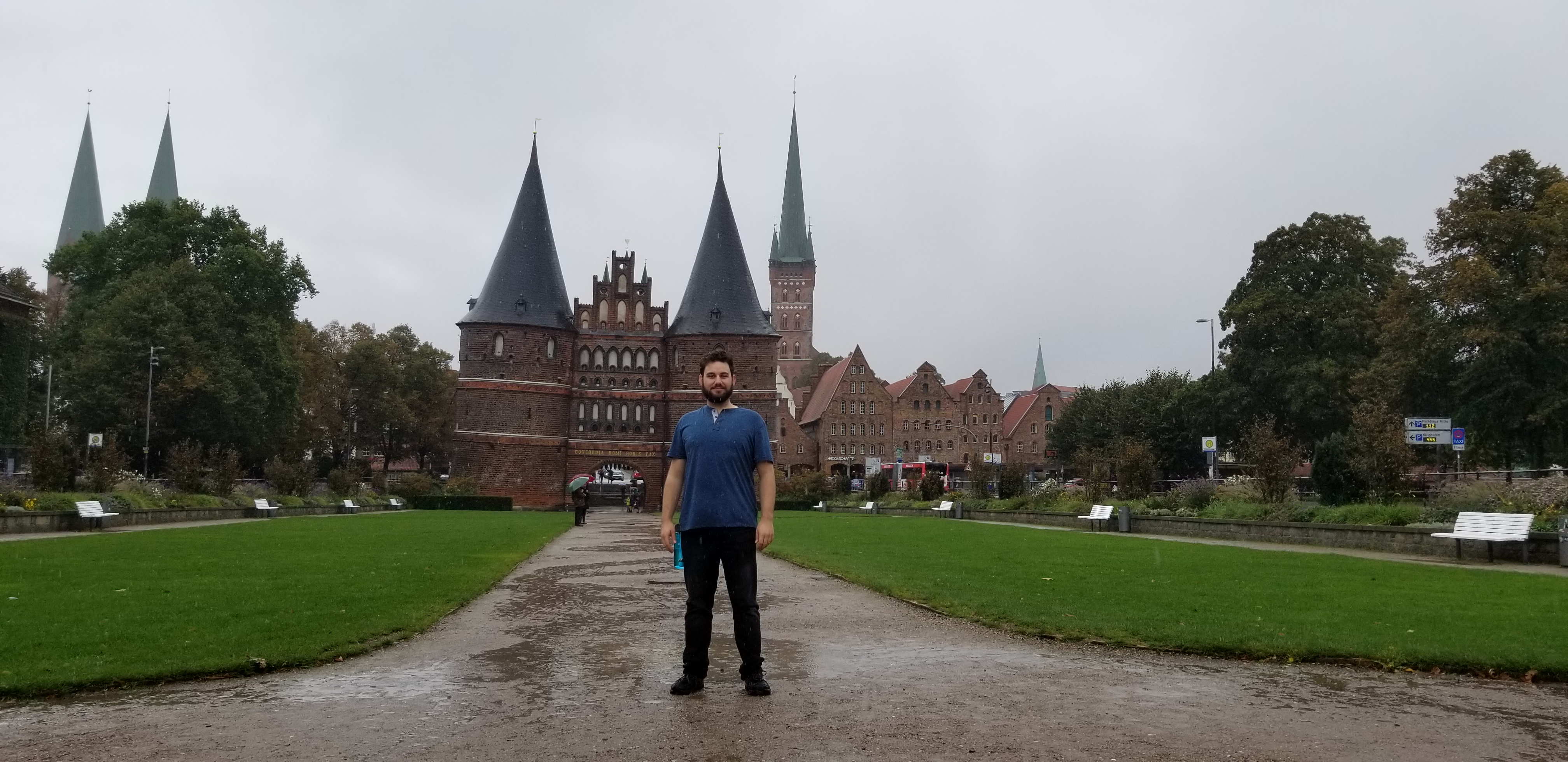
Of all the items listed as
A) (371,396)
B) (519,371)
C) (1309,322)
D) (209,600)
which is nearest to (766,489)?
(209,600)

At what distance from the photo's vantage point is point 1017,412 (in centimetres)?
10862

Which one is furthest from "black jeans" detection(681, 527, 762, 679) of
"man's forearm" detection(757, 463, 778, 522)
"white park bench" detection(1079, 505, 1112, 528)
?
"white park bench" detection(1079, 505, 1112, 528)

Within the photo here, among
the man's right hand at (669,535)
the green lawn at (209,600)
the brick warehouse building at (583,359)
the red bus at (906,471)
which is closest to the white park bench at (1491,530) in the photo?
the green lawn at (209,600)

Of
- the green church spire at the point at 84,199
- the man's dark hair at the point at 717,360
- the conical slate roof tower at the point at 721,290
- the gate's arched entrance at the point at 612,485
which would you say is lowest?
the gate's arched entrance at the point at 612,485

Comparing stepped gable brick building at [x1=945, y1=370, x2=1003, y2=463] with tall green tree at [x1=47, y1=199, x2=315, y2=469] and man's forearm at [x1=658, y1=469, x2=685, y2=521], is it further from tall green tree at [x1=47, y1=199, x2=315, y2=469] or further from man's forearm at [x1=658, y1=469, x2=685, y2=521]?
man's forearm at [x1=658, y1=469, x2=685, y2=521]

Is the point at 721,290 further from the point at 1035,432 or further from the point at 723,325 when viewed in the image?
the point at 1035,432

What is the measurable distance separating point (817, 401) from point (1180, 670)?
93.2 meters

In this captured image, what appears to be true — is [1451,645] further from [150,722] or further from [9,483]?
[9,483]

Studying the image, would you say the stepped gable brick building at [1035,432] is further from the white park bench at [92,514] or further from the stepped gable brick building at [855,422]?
the white park bench at [92,514]

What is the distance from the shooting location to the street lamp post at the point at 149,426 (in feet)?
140

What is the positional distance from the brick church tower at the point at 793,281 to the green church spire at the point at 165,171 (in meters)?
62.8

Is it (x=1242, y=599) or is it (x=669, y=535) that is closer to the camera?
(x=669, y=535)

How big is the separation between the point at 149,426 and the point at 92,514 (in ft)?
68.2

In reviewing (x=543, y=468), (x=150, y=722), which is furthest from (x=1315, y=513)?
(x=543, y=468)
